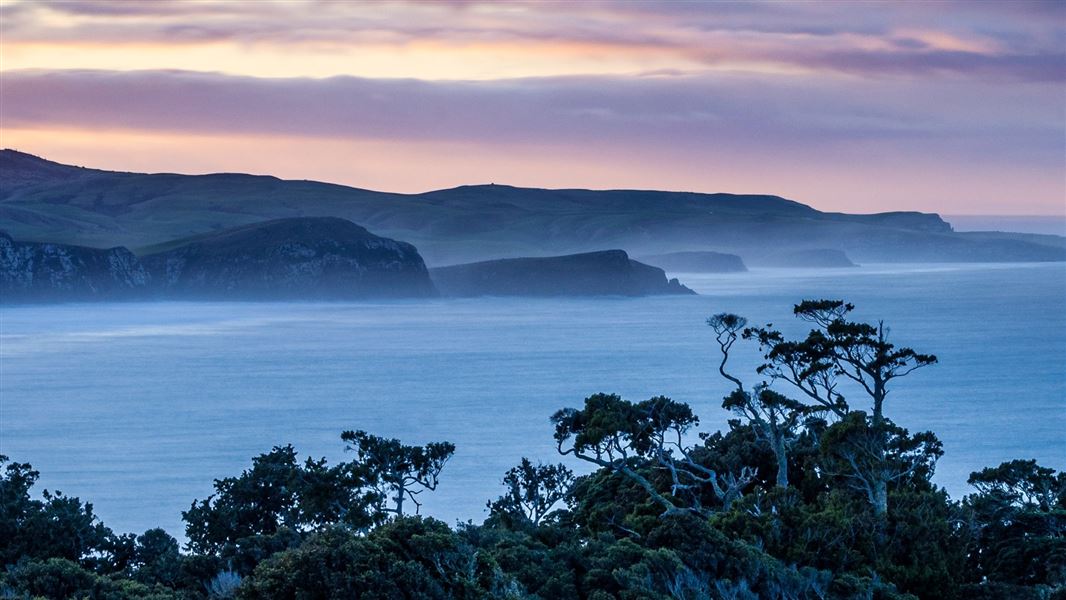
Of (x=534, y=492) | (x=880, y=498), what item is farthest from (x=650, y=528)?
(x=534, y=492)

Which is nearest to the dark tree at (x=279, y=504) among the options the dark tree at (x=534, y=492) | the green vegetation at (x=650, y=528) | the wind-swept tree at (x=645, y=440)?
the green vegetation at (x=650, y=528)

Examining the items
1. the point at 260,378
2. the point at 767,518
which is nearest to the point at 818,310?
the point at 767,518

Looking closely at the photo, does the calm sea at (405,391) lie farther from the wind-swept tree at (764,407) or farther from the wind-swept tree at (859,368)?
the wind-swept tree at (859,368)

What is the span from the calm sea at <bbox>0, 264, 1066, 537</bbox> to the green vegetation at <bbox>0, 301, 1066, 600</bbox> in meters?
13.5

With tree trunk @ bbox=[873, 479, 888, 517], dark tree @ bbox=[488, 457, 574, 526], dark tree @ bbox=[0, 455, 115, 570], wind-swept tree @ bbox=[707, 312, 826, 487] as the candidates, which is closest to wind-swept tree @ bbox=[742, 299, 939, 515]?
tree trunk @ bbox=[873, 479, 888, 517]

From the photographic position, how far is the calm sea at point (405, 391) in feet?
236

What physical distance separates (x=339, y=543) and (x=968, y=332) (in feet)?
487

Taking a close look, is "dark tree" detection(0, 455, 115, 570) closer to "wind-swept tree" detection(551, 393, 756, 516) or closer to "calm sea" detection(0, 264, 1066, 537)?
"wind-swept tree" detection(551, 393, 756, 516)

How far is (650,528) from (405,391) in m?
85.2

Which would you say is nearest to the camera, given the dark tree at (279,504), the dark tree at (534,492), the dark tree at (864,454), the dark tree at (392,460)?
the dark tree at (864,454)

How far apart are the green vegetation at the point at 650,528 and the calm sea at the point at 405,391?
13.5m

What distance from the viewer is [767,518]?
87.5 feet

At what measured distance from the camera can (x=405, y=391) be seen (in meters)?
112

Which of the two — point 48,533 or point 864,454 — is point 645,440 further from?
point 48,533
